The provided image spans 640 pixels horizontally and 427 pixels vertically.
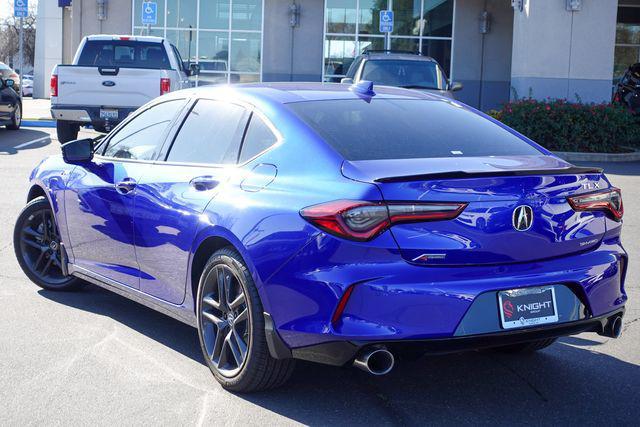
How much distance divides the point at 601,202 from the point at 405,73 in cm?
1293

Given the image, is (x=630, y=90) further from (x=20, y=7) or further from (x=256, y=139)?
(x=256, y=139)

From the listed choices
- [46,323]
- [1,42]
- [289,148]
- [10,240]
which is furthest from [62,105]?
[1,42]

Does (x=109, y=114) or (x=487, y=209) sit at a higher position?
(x=487, y=209)

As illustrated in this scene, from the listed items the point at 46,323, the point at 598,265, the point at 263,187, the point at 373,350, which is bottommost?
the point at 46,323

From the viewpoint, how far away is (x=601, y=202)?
483 cm

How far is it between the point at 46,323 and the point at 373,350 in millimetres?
2809

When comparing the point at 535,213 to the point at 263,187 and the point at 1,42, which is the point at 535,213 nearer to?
the point at 263,187

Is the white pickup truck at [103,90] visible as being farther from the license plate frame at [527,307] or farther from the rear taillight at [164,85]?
the license plate frame at [527,307]

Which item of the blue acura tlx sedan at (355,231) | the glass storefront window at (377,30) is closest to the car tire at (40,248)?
the blue acura tlx sedan at (355,231)

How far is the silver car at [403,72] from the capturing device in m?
17.3

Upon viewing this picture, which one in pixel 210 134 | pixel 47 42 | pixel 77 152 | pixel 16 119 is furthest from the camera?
pixel 47 42

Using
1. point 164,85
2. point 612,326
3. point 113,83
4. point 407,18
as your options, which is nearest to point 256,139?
point 612,326

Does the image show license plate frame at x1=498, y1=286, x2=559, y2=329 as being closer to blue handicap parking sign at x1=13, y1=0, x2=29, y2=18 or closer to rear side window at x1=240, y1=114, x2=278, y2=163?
rear side window at x1=240, y1=114, x2=278, y2=163

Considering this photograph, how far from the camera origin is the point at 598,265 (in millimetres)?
4695
